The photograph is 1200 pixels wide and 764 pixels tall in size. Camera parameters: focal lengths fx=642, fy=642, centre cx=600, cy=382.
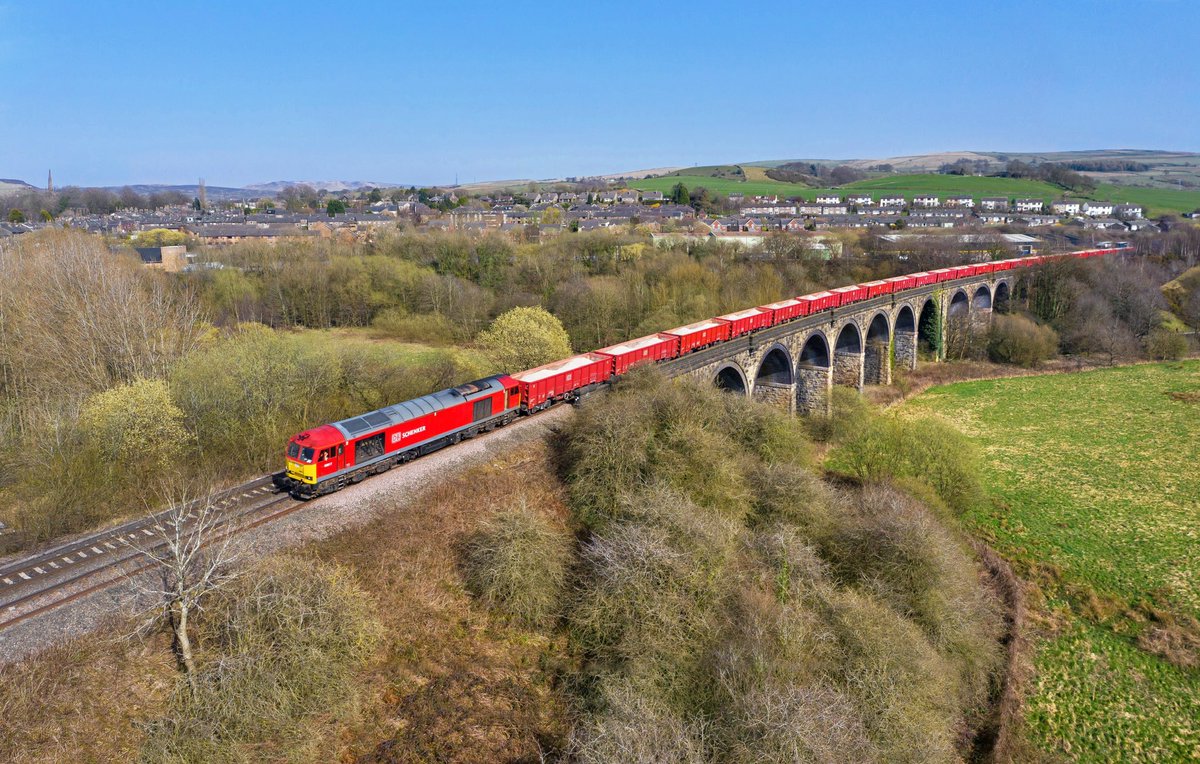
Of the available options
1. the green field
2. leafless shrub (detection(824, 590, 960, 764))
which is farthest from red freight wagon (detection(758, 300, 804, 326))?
the green field

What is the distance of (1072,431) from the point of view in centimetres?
4428

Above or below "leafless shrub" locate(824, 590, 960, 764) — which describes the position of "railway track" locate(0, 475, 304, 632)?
above

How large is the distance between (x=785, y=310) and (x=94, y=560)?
138 feet

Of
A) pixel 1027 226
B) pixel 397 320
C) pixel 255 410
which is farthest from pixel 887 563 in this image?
pixel 1027 226

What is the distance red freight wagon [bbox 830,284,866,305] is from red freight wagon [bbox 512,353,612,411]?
28371 mm

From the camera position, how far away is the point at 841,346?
55844 millimetres

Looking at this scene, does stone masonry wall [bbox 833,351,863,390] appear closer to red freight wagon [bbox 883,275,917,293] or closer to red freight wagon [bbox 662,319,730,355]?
red freight wagon [bbox 883,275,917,293]

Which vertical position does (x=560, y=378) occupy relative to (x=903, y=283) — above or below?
below

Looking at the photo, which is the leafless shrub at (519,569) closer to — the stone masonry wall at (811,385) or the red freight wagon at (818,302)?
the stone masonry wall at (811,385)

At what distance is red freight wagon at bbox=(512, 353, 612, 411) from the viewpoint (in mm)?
29484

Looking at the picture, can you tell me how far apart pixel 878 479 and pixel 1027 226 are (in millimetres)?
117752

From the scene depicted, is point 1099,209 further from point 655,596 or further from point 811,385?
point 655,596

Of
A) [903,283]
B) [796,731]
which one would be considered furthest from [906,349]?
[796,731]

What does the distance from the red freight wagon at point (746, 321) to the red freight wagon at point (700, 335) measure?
0.88 m
